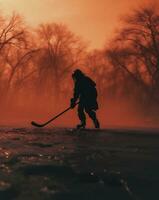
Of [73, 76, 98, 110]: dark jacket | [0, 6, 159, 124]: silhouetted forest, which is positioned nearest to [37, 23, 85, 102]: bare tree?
[0, 6, 159, 124]: silhouetted forest

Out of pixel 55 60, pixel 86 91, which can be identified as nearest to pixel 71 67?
pixel 55 60

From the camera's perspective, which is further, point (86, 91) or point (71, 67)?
point (71, 67)

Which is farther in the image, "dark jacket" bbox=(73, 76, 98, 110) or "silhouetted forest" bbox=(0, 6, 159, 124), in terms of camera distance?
"silhouetted forest" bbox=(0, 6, 159, 124)

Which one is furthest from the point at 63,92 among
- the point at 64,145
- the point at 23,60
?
the point at 64,145

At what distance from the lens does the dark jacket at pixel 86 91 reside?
1241 centimetres

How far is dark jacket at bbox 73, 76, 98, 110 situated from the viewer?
1241 cm

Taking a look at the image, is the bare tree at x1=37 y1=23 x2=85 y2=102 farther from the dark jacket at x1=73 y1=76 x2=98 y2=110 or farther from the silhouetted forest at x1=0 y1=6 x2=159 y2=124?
the dark jacket at x1=73 y1=76 x2=98 y2=110

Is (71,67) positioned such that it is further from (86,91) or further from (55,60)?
(86,91)

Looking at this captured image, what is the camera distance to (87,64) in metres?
81.2

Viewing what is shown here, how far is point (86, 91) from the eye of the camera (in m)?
12.5

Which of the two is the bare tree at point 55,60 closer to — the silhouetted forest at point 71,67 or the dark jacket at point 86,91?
the silhouetted forest at point 71,67

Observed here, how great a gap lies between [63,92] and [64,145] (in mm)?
70681

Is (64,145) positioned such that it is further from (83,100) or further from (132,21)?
(132,21)

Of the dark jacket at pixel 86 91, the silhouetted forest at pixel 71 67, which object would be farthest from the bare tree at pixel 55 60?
the dark jacket at pixel 86 91
